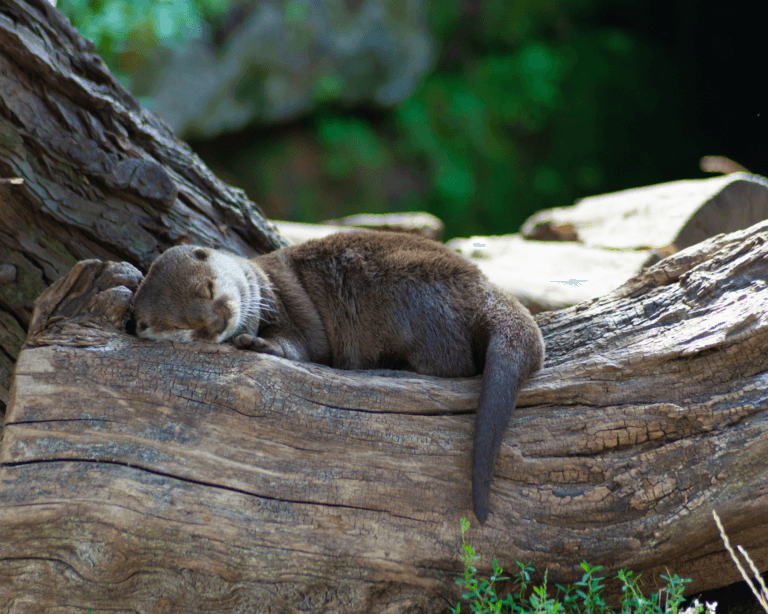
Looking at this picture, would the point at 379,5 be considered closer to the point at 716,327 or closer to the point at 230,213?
the point at 230,213

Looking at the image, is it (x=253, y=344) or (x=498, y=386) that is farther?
(x=253, y=344)

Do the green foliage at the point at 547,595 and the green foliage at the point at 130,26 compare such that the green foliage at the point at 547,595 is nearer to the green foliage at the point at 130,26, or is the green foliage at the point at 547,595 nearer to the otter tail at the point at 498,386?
the otter tail at the point at 498,386

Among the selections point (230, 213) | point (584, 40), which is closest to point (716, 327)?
point (230, 213)

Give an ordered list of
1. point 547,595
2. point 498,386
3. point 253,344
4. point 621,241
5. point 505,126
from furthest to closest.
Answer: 1. point 505,126
2. point 621,241
3. point 253,344
4. point 498,386
5. point 547,595

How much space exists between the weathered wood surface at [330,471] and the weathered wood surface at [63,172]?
1.37 ft

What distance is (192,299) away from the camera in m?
1.72

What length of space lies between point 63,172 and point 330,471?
136 centimetres

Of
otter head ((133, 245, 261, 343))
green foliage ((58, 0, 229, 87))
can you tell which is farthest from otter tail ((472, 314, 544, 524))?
green foliage ((58, 0, 229, 87))

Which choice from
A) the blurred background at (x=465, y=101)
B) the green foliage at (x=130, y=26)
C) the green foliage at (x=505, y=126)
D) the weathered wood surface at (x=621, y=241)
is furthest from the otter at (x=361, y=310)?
the green foliage at (x=505, y=126)

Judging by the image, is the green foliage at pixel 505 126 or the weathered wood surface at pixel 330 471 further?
the green foliage at pixel 505 126

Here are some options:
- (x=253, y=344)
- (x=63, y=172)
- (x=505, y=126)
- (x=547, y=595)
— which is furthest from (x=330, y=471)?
(x=505, y=126)

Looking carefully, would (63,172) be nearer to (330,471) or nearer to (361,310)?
(361,310)

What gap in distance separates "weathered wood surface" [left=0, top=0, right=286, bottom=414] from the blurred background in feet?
14.9

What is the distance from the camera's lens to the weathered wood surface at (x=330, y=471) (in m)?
1.38
